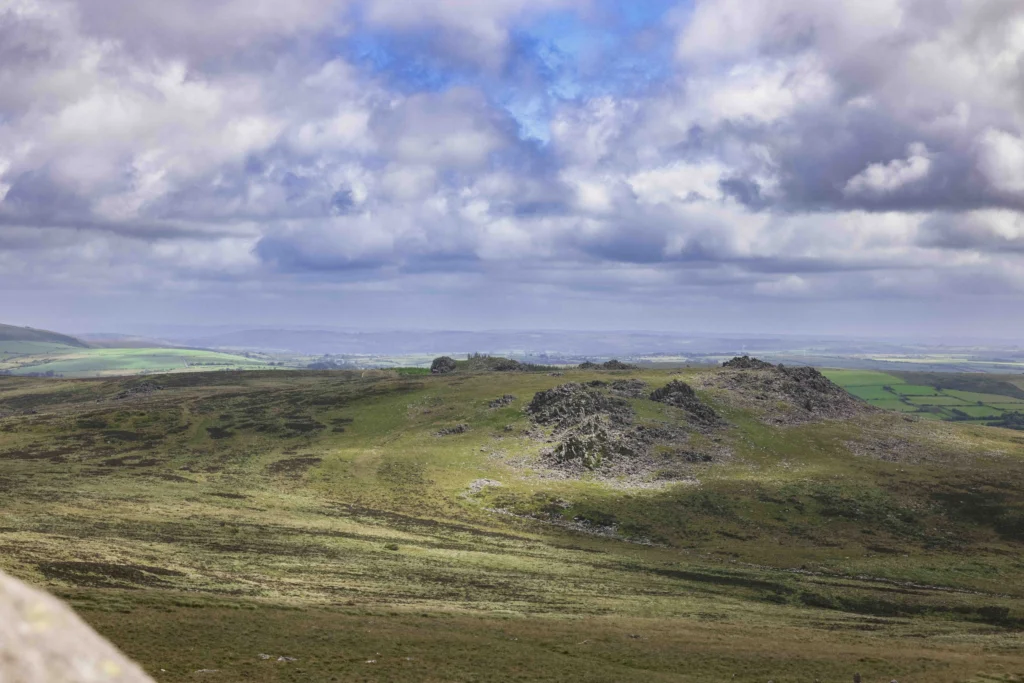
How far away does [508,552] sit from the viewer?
88375mm

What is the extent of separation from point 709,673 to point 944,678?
14.9m

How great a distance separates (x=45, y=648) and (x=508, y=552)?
282 ft

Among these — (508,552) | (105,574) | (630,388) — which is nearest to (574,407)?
(630,388)

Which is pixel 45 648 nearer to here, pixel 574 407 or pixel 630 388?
pixel 574 407

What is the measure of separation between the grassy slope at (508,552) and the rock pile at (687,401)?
629cm

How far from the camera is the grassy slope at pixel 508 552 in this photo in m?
46.5

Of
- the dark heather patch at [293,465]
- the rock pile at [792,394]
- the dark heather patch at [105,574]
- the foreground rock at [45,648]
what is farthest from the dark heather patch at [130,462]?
the foreground rock at [45,648]

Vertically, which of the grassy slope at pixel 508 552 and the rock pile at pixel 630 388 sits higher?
the rock pile at pixel 630 388

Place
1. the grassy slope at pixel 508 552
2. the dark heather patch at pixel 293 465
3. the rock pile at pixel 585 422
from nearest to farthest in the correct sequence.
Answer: the grassy slope at pixel 508 552 < the dark heather patch at pixel 293 465 < the rock pile at pixel 585 422

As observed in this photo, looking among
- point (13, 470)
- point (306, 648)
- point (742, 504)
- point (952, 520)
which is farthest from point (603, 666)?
point (13, 470)

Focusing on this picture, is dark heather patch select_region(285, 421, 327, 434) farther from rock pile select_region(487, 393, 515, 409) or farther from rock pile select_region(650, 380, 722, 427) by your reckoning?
rock pile select_region(650, 380, 722, 427)

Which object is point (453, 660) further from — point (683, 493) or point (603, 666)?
point (683, 493)

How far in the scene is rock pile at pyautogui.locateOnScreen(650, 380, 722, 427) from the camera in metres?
163

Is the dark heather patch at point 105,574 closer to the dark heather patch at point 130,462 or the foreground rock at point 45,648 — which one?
the foreground rock at point 45,648
